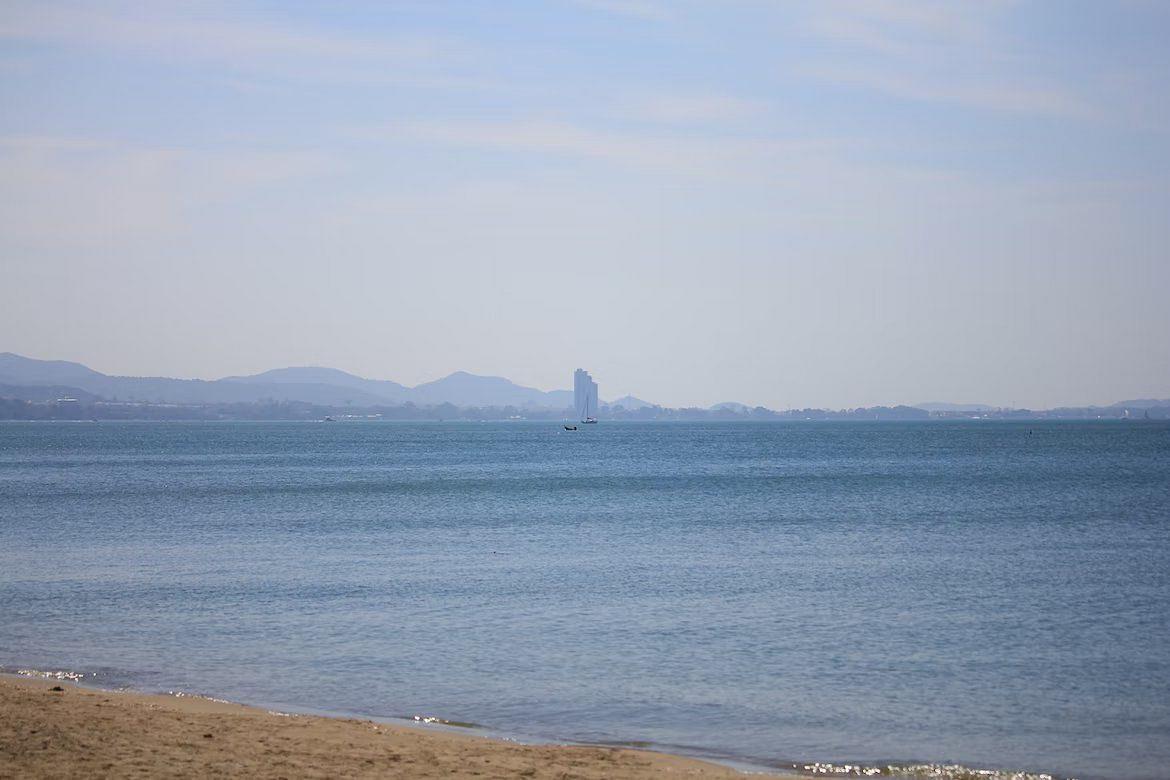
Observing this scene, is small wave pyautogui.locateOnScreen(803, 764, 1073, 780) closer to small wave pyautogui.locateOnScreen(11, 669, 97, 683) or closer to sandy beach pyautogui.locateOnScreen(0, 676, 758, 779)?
sandy beach pyautogui.locateOnScreen(0, 676, 758, 779)

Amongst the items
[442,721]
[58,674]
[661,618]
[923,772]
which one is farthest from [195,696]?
[923,772]

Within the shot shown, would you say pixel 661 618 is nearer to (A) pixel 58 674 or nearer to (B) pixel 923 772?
(B) pixel 923 772

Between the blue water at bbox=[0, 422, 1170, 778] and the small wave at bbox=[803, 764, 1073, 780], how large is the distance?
0.32 metres

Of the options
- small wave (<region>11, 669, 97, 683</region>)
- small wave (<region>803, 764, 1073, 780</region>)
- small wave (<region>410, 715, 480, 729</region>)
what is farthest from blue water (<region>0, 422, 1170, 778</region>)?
small wave (<region>11, 669, 97, 683</region>)

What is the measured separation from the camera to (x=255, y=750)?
487 inches

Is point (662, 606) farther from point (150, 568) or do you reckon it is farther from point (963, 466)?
point (963, 466)

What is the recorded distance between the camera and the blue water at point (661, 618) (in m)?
15.4

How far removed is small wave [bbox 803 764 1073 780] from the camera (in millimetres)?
13000

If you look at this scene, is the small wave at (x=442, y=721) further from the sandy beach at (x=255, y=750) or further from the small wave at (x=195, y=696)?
the small wave at (x=195, y=696)

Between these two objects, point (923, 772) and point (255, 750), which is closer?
point (255, 750)

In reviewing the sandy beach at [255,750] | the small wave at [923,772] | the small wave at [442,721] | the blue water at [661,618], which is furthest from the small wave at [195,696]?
the small wave at [923,772]

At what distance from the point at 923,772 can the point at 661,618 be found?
9493 millimetres

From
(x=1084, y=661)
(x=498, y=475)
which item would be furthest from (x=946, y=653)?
(x=498, y=475)

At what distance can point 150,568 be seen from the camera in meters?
30.4
